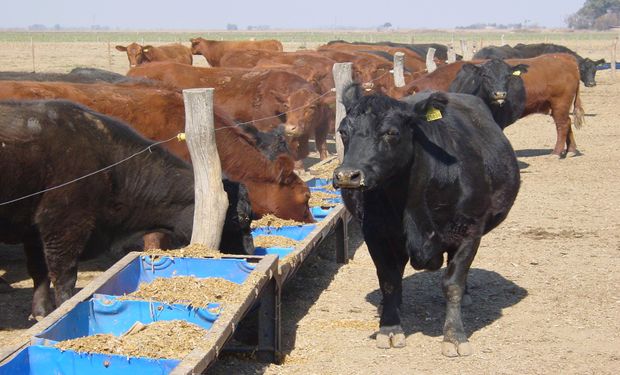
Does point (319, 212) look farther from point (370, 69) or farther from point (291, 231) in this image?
point (370, 69)

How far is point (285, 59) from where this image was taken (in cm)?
2005

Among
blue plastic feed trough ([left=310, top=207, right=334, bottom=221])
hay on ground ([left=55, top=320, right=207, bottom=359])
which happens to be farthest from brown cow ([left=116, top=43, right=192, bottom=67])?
hay on ground ([left=55, top=320, right=207, bottom=359])

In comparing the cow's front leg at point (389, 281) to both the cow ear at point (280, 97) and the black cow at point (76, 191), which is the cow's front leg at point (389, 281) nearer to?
the black cow at point (76, 191)

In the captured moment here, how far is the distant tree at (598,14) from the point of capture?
163000mm

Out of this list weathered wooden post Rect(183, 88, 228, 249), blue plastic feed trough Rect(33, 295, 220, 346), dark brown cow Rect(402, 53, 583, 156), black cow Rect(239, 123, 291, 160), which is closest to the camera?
blue plastic feed trough Rect(33, 295, 220, 346)

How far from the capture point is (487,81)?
1343 cm

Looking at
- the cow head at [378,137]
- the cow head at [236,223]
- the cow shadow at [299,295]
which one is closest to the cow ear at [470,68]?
the cow shadow at [299,295]

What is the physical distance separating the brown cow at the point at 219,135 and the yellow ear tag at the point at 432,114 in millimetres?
2811

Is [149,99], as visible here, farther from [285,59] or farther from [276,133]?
[285,59]

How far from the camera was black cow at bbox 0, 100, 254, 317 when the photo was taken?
19.7ft

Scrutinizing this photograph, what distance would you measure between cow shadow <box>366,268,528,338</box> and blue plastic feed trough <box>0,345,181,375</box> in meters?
2.26

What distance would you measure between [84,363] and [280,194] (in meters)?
4.16

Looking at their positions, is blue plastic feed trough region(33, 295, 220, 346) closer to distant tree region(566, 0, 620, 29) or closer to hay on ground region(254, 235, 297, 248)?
hay on ground region(254, 235, 297, 248)

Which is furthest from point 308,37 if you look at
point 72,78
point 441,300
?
point 441,300
